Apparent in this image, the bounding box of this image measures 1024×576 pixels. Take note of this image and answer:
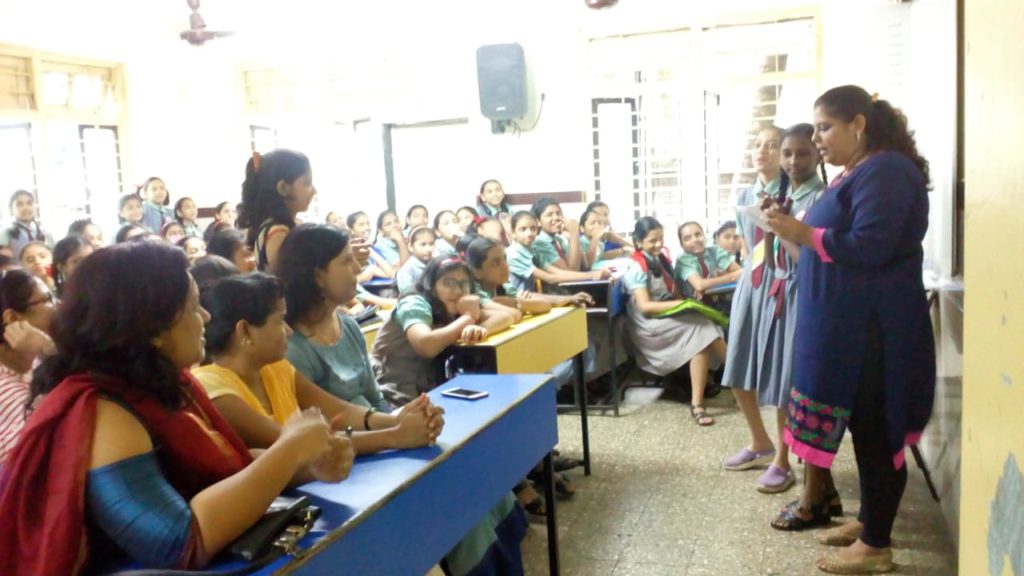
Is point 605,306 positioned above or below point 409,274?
below

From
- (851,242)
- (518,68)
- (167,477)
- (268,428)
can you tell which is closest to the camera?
(167,477)

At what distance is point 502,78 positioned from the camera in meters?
7.50

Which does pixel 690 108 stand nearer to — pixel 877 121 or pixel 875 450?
pixel 877 121

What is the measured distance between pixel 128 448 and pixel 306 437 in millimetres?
256

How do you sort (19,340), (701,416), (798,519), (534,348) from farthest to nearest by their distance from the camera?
(701,416)
(534,348)
(798,519)
(19,340)

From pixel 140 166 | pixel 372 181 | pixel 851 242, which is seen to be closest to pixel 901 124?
pixel 851 242

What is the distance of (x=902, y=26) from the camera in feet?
12.4

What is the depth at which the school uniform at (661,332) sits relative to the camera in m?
4.49

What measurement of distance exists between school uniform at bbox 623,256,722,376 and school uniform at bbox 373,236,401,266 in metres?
2.36

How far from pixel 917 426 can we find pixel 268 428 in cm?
172

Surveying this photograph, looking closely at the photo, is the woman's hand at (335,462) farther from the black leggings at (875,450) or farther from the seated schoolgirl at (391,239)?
the seated schoolgirl at (391,239)

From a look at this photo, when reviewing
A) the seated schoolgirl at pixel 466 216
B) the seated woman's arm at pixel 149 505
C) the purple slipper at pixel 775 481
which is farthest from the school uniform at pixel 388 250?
the seated woman's arm at pixel 149 505

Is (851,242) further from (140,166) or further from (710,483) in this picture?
(140,166)

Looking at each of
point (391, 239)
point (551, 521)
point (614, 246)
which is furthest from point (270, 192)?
point (391, 239)
